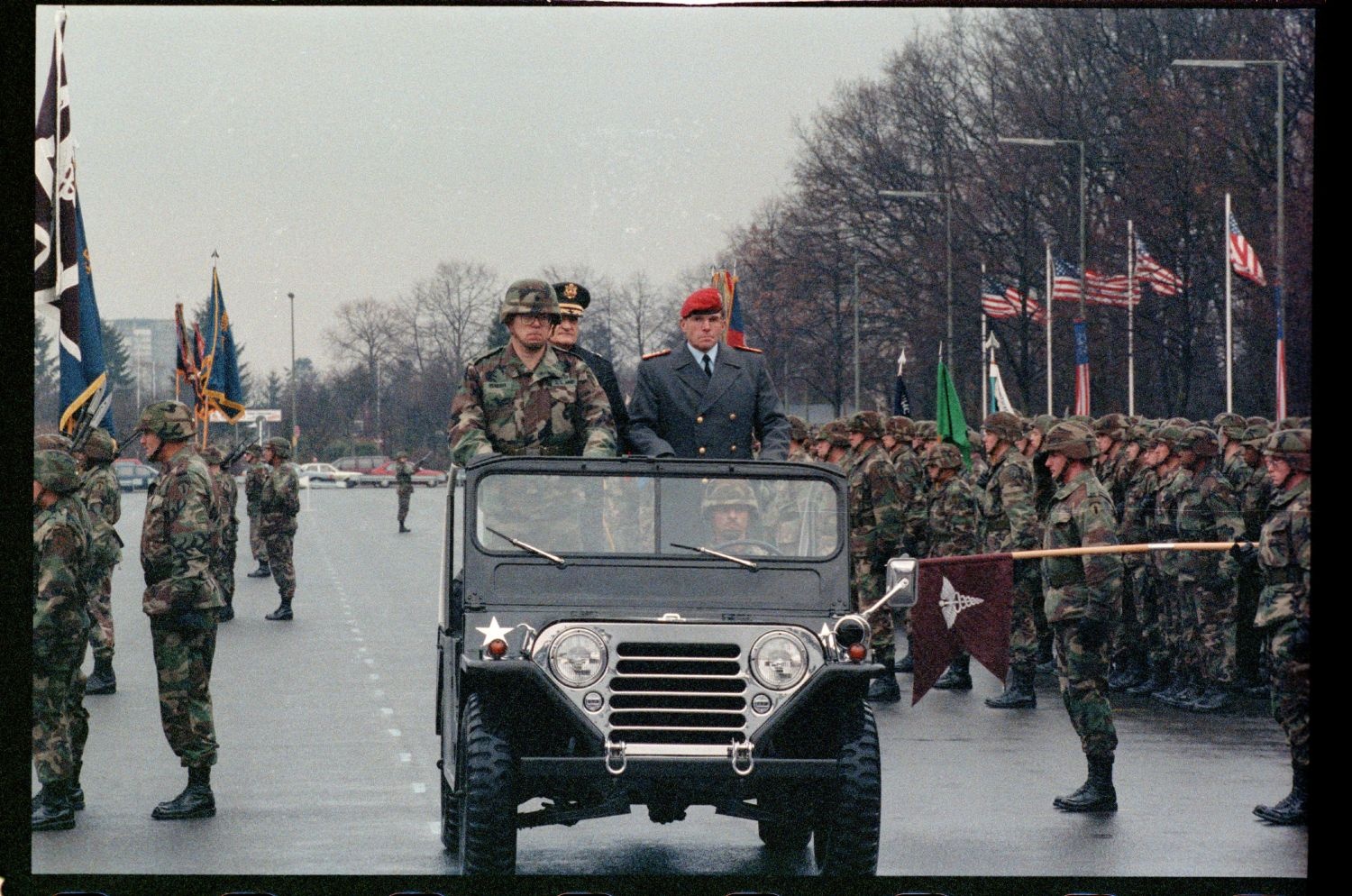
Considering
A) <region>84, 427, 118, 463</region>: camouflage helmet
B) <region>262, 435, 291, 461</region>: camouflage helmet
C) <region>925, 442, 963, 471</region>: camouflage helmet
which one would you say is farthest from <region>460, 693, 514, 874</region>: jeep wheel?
<region>262, 435, 291, 461</region>: camouflage helmet

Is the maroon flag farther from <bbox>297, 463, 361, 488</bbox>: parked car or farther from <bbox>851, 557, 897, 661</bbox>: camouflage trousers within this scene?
<bbox>297, 463, 361, 488</bbox>: parked car

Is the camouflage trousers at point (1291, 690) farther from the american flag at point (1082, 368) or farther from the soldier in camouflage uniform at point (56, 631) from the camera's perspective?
the american flag at point (1082, 368)

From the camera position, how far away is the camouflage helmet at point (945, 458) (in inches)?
807

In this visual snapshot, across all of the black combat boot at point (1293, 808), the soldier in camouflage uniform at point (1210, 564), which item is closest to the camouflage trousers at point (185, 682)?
the black combat boot at point (1293, 808)

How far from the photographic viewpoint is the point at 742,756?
9117 millimetres

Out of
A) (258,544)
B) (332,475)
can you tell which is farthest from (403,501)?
(332,475)

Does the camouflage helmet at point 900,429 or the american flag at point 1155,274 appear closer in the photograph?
the camouflage helmet at point 900,429

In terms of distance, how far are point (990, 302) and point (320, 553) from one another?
14.2 metres

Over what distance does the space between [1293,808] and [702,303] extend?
13.9 feet

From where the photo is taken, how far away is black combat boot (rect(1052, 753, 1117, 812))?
1207 centimetres

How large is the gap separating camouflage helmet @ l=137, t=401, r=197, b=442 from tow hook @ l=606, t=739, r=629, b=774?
397 centimetres

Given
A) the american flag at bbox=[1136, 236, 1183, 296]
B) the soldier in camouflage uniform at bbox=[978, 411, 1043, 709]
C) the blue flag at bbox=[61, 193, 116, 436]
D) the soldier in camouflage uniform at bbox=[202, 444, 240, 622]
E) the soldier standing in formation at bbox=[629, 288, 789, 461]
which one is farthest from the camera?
the american flag at bbox=[1136, 236, 1183, 296]

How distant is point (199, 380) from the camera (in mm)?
30109

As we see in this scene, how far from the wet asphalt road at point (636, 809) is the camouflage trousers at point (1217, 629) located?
1.37ft
